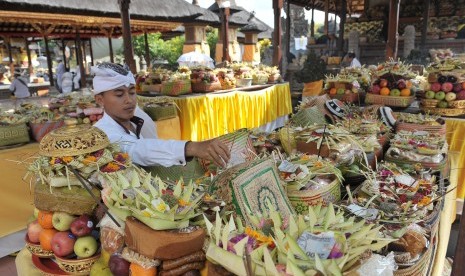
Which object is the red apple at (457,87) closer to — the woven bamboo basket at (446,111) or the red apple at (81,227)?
the woven bamboo basket at (446,111)

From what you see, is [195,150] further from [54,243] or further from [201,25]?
[201,25]

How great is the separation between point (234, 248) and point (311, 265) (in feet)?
0.74

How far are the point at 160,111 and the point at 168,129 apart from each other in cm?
33

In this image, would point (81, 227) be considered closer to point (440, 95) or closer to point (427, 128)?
point (427, 128)

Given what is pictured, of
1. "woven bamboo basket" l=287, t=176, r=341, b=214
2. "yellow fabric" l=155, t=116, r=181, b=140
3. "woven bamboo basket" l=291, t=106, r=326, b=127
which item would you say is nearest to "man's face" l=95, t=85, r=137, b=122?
"woven bamboo basket" l=287, t=176, r=341, b=214

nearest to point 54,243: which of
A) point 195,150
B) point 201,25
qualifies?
point 195,150

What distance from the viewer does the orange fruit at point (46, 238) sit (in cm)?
141

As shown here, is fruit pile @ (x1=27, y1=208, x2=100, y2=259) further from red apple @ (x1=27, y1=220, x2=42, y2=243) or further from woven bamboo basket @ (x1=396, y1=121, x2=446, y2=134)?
Result: woven bamboo basket @ (x1=396, y1=121, x2=446, y2=134)

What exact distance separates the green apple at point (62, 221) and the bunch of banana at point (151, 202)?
222 mm

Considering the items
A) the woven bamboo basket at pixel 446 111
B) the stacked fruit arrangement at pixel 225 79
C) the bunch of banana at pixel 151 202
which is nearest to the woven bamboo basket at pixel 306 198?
the bunch of banana at pixel 151 202

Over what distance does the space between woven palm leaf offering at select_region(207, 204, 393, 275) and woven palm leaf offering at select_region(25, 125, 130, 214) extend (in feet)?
2.18

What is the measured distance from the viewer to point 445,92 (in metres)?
4.24

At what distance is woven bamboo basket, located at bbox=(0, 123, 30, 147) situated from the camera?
3.27 metres

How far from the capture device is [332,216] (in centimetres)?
110
